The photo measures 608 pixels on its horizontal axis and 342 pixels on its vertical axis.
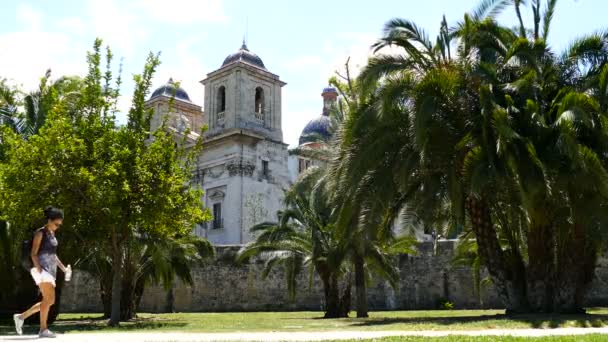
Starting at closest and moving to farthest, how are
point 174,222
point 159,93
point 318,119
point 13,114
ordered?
point 174,222 < point 13,114 < point 159,93 < point 318,119

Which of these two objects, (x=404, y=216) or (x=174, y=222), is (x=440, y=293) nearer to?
(x=404, y=216)

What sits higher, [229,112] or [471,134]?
[229,112]

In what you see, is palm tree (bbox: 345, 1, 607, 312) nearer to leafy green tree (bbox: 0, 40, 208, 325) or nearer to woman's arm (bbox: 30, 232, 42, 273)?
leafy green tree (bbox: 0, 40, 208, 325)

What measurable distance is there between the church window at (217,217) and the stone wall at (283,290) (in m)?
13.5

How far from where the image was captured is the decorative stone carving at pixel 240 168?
43.5m

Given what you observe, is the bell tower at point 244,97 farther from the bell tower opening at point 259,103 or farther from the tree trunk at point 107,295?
the tree trunk at point 107,295

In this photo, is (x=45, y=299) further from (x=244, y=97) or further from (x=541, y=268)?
(x=244, y=97)

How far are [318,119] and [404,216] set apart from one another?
123 feet

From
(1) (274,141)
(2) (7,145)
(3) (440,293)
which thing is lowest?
(3) (440,293)

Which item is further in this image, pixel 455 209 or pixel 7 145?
pixel 7 145

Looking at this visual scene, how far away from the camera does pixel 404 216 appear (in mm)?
16688

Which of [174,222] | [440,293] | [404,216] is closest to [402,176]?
[404,216]

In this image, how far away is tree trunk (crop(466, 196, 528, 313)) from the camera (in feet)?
51.0

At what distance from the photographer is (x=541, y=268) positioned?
15281 millimetres
